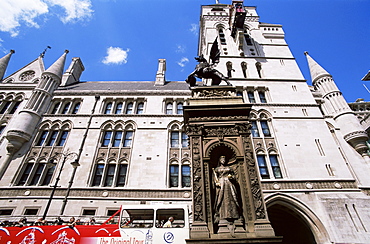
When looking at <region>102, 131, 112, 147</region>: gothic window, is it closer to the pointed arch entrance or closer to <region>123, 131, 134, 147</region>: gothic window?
<region>123, 131, 134, 147</region>: gothic window

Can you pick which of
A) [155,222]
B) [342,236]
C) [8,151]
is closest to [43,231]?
[155,222]

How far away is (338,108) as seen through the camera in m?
21.6

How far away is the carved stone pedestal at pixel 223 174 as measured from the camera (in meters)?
6.77

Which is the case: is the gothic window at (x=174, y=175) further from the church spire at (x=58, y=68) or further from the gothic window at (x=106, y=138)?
the church spire at (x=58, y=68)

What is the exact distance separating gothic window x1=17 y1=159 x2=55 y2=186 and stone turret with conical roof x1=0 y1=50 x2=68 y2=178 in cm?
156

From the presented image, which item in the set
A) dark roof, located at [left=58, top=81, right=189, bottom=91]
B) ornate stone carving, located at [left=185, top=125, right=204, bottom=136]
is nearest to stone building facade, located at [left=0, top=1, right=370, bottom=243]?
dark roof, located at [left=58, top=81, right=189, bottom=91]

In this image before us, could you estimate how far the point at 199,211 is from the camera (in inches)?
284

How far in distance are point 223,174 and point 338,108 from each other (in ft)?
67.1

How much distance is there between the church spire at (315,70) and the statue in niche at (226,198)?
2209cm

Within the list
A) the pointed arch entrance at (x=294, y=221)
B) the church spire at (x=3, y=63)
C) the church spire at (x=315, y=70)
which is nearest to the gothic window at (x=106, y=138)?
the pointed arch entrance at (x=294, y=221)

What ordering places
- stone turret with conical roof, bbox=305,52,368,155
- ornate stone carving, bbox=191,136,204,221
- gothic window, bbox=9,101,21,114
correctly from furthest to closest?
1. gothic window, bbox=9,101,21,114
2. stone turret with conical roof, bbox=305,52,368,155
3. ornate stone carving, bbox=191,136,204,221

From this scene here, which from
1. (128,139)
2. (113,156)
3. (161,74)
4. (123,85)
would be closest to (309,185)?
(128,139)

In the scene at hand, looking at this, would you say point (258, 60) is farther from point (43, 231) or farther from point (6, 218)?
point (6, 218)

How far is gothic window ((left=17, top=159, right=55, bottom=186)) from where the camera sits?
58.1 ft
